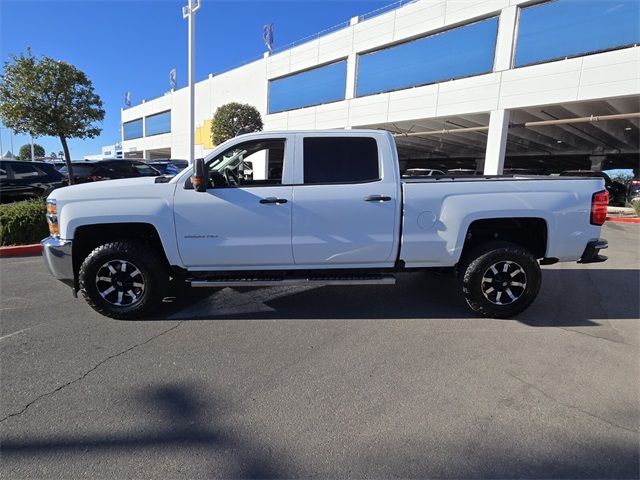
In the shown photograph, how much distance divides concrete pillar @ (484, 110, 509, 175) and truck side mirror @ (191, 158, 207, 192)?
17.2m

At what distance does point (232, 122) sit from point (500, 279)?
24.4 meters

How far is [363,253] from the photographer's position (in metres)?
4.32

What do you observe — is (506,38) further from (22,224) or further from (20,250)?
→ (20,250)

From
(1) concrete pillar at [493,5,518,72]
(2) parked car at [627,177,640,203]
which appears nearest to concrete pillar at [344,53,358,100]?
(1) concrete pillar at [493,5,518,72]

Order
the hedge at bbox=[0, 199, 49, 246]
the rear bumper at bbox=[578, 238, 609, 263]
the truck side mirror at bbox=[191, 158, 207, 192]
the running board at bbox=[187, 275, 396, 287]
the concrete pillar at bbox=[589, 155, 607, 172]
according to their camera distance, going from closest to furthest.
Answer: the truck side mirror at bbox=[191, 158, 207, 192]
the running board at bbox=[187, 275, 396, 287]
the rear bumper at bbox=[578, 238, 609, 263]
the hedge at bbox=[0, 199, 49, 246]
the concrete pillar at bbox=[589, 155, 607, 172]

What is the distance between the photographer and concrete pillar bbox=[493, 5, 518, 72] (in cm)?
1684

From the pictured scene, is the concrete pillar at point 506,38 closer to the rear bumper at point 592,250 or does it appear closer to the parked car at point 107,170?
the parked car at point 107,170

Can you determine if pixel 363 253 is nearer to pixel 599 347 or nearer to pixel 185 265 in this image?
pixel 185 265

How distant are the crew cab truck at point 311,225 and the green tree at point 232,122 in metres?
22.5

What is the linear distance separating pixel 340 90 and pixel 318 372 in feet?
79.7

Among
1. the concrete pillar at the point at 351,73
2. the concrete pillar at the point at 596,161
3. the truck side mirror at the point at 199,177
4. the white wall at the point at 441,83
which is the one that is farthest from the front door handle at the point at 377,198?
the concrete pillar at the point at 596,161

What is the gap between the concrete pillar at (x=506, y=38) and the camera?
16.8 meters

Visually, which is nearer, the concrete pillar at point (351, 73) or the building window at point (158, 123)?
the concrete pillar at point (351, 73)

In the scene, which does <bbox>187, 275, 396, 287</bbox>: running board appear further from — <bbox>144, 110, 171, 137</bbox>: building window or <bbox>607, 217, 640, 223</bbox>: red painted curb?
<bbox>144, 110, 171, 137</bbox>: building window
